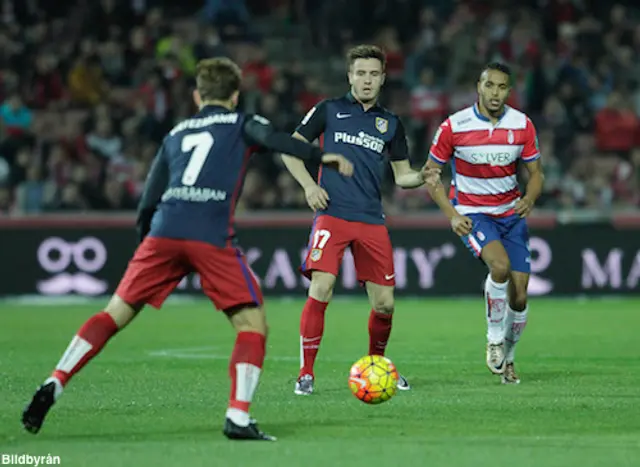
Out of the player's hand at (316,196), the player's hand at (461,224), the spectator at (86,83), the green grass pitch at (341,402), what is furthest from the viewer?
the spectator at (86,83)

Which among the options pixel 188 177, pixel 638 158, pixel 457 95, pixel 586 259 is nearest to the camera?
pixel 188 177

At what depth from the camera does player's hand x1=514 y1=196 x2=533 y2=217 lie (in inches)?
396

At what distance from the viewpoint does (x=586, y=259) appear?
18875mm

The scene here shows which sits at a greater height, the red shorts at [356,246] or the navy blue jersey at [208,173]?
the navy blue jersey at [208,173]

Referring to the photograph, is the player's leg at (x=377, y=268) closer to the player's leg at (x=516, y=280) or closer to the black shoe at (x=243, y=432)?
the player's leg at (x=516, y=280)

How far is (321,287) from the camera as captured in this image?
9.48 meters

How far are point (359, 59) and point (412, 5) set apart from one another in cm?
1492

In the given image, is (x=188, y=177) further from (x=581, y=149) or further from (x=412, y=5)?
(x=412, y=5)

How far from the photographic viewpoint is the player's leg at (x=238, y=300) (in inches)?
279

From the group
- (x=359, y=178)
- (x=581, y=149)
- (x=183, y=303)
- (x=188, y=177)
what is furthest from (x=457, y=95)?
(x=188, y=177)

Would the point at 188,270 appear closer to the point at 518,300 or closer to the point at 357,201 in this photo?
the point at 357,201

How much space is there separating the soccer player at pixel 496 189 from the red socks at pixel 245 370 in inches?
127

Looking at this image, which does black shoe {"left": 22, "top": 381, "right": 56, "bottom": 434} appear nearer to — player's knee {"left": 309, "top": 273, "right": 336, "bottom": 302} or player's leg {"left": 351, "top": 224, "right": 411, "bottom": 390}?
player's knee {"left": 309, "top": 273, "right": 336, "bottom": 302}

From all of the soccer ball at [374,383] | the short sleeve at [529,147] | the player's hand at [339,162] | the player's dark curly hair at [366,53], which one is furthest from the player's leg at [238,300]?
A: the short sleeve at [529,147]
